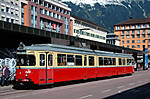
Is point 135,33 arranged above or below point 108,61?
above

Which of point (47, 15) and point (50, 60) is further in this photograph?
point (47, 15)

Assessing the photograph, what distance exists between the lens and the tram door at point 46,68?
18.4 m

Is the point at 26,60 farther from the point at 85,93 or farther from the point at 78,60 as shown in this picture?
the point at 78,60

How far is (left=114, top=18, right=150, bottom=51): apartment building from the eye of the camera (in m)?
151

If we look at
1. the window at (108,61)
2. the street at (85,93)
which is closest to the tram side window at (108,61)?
the window at (108,61)

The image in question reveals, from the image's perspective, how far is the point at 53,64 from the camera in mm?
19359

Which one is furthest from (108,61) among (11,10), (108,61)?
(11,10)

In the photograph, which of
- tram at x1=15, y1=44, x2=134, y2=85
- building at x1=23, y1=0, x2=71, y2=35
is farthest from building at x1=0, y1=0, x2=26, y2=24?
tram at x1=15, y1=44, x2=134, y2=85

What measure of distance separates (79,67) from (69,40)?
8557mm

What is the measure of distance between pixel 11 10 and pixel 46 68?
6087 cm

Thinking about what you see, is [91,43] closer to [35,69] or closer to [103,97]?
[35,69]

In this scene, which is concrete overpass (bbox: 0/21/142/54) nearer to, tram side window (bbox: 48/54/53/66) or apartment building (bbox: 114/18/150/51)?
tram side window (bbox: 48/54/53/66)

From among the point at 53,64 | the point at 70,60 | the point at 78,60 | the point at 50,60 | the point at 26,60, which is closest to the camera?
the point at 26,60

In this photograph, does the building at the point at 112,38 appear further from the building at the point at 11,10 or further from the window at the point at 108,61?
the window at the point at 108,61
